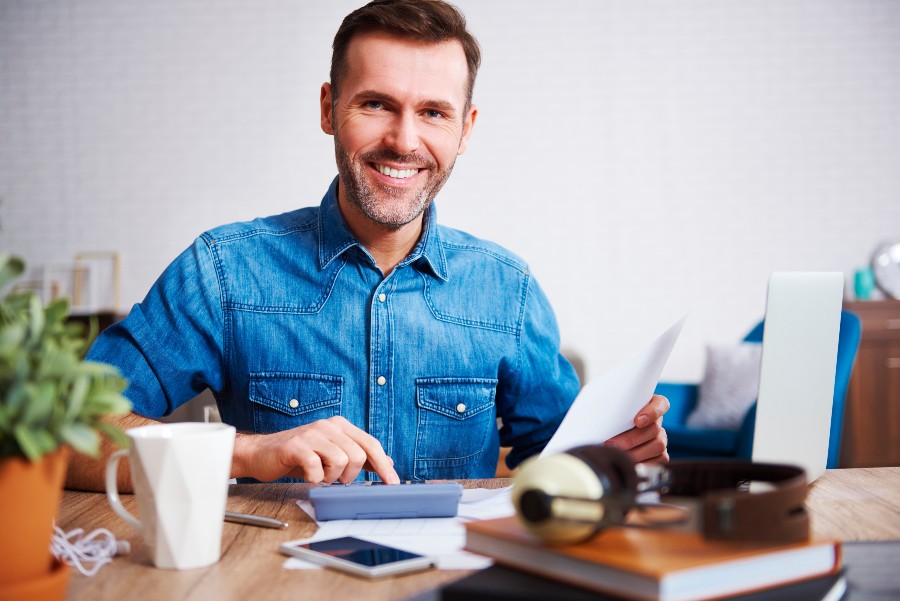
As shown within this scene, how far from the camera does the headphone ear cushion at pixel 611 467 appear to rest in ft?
2.10

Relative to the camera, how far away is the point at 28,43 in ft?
17.2

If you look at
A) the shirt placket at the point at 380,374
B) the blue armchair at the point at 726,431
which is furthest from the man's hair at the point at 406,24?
the blue armchair at the point at 726,431

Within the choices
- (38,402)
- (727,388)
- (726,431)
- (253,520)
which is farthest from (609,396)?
(727,388)

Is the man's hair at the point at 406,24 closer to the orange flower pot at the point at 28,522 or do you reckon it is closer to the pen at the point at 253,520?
the pen at the point at 253,520

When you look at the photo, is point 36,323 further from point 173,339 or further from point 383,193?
point 383,193

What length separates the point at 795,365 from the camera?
1044 mm

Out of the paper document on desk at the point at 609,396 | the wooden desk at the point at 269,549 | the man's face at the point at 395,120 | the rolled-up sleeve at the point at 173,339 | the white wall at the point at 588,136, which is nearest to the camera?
the wooden desk at the point at 269,549

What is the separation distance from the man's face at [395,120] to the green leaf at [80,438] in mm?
962

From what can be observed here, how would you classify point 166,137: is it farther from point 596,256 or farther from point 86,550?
point 86,550

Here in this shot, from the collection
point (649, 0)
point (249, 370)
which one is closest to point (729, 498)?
point (249, 370)

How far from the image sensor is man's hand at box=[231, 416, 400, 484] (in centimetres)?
99

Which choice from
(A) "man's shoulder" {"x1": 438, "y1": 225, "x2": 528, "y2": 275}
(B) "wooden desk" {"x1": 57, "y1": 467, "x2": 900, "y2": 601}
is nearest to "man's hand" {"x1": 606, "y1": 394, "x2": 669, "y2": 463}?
(B) "wooden desk" {"x1": 57, "y1": 467, "x2": 900, "y2": 601}

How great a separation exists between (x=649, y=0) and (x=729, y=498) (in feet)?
16.7

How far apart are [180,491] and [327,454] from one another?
0.28m
